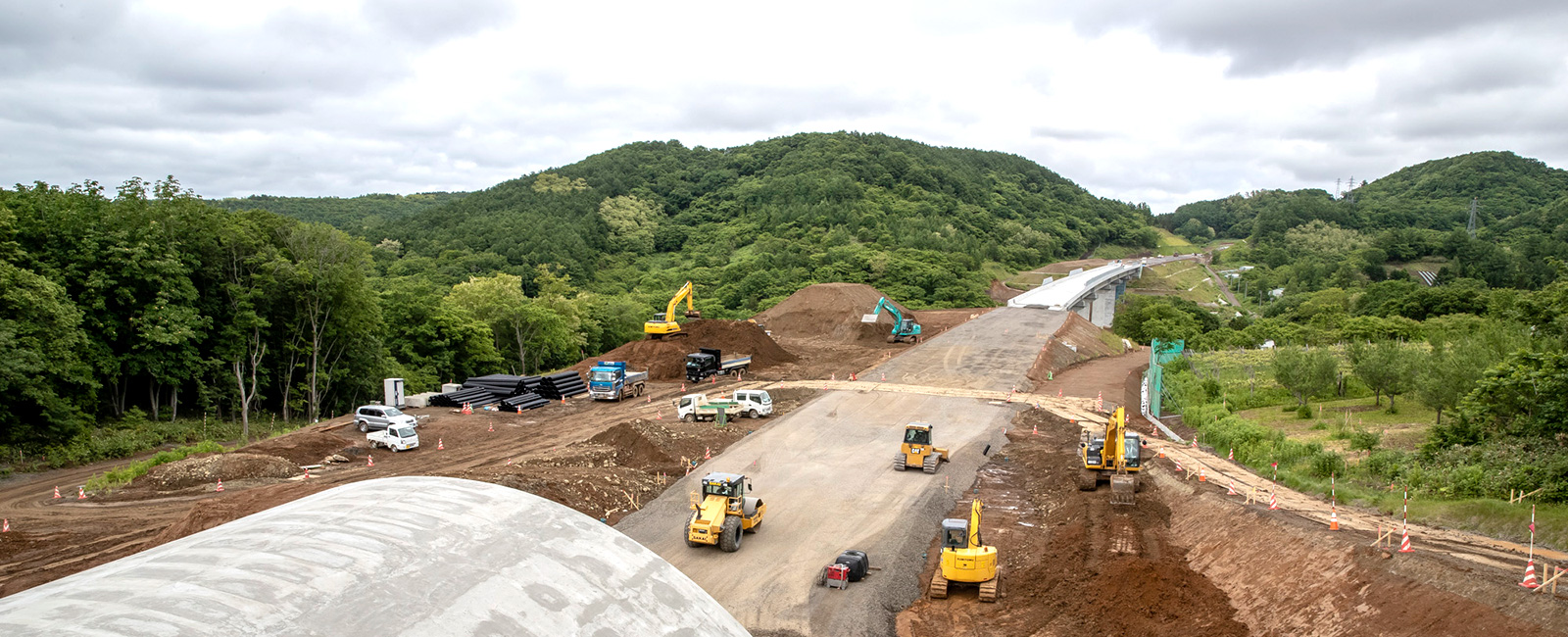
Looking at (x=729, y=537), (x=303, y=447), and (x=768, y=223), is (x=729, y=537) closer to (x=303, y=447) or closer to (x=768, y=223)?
(x=303, y=447)

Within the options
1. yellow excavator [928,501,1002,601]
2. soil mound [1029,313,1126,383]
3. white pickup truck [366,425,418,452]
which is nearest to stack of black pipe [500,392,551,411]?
white pickup truck [366,425,418,452]

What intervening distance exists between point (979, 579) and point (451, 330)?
4728 centimetres

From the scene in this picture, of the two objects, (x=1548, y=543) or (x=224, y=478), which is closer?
(x=1548, y=543)

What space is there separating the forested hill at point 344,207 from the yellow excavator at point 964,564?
5108 inches

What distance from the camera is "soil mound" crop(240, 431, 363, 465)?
3331 cm

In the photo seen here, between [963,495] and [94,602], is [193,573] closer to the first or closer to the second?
[94,602]

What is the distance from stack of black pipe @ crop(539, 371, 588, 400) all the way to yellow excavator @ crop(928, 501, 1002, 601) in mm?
31324

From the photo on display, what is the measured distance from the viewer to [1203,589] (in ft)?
63.7

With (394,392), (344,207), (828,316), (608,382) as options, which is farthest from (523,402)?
(344,207)

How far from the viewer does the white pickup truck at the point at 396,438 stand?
35625 mm

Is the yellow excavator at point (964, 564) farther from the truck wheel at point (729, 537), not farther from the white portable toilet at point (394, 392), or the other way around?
the white portable toilet at point (394, 392)

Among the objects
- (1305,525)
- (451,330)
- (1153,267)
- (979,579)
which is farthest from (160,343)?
(1153,267)

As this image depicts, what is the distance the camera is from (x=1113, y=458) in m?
27.8

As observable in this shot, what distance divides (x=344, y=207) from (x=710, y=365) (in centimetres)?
14875
